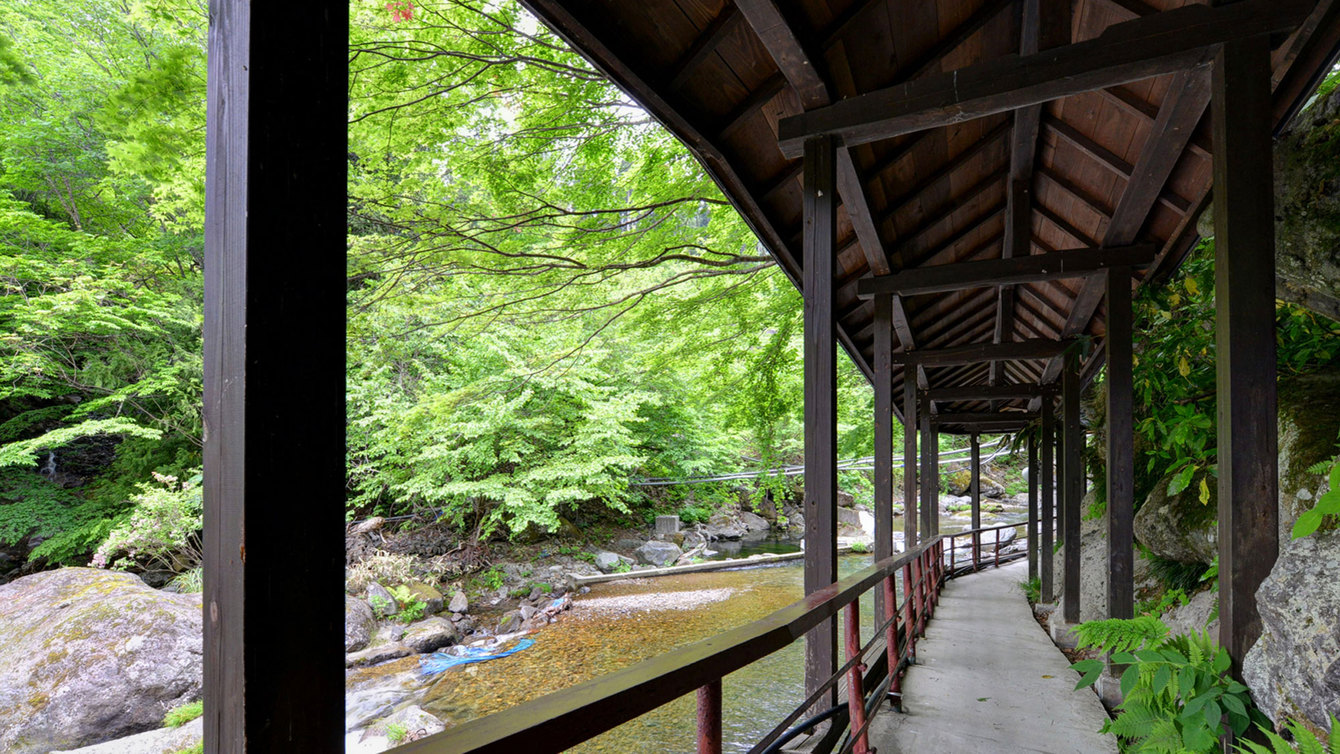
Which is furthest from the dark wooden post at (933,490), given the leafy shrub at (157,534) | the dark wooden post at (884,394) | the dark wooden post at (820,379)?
the leafy shrub at (157,534)

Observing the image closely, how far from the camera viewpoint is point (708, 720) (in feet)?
3.93

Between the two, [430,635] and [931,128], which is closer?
[931,128]

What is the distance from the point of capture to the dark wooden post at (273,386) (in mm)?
626

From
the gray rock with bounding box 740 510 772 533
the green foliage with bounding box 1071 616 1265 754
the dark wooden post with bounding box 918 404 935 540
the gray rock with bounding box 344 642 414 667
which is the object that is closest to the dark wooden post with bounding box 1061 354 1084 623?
the dark wooden post with bounding box 918 404 935 540

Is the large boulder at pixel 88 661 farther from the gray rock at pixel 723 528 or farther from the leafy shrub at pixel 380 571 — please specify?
the gray rock at pixel 723 528

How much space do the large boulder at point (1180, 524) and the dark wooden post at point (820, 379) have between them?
2.95 metres

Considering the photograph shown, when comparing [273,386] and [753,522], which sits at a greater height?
[273,386]

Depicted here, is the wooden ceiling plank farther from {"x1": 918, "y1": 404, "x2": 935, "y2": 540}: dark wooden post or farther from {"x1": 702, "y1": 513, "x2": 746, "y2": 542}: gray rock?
{"x1": 702, "y1": 513, "x2": 746, "y2": 542}: gray rock

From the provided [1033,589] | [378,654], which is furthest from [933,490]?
[378,654]

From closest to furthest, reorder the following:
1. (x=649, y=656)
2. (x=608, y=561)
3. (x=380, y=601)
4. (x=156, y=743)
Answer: (x=156, y=743)
(x=649, y=656)
(x=380, y=601)
(x=608, y=561)

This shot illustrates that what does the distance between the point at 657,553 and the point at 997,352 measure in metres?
9.70

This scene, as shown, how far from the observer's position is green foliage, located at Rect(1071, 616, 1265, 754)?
201 centimetres

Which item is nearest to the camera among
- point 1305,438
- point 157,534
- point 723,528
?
point 1305,438

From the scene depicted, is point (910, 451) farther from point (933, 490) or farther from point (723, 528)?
point (723, 528)
